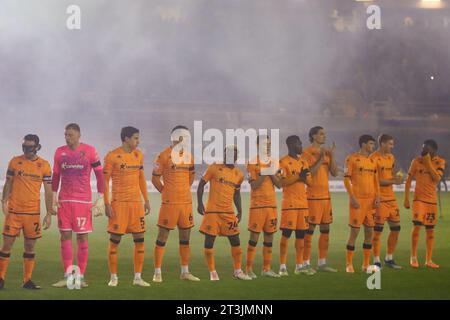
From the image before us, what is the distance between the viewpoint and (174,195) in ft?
35.0

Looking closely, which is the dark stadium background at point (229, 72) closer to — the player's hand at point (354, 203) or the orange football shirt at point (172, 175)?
the orange football shirt at point (172, 175)

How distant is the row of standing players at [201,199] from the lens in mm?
9953

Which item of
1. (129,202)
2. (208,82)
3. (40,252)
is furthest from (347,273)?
(208,82)

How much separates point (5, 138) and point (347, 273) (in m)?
Answer: 20.7

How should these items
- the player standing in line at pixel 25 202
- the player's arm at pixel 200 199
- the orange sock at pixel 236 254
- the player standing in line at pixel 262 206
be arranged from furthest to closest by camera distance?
the player standing in line at pixel 262 206 < the orange sock at pixel 236 254 < the player's arm at pixel 200 199 < the player standing in line at pixel 25 202

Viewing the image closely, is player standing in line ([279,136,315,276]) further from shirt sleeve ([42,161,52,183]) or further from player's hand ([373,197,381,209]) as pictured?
shirt sleeve ([42,161,52,183])

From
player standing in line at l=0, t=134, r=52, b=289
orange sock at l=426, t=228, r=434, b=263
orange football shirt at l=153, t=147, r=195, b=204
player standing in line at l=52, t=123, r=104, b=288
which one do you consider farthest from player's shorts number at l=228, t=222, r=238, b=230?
orange sock at l=426, t=228, r=434, b=263

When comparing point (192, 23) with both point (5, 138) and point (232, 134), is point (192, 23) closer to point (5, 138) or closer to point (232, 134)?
point (232, 134)

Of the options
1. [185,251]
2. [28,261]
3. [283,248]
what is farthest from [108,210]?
[283,248]

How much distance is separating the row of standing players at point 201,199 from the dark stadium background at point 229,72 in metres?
16.9

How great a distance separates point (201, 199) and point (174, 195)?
1.18ft

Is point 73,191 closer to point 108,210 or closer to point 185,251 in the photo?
point 108,210

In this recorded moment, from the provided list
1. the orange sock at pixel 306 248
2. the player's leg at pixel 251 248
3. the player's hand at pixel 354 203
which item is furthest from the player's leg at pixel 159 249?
the player's hand at pixel 354 203

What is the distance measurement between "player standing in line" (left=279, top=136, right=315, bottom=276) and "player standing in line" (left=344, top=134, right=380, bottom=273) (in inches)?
29.2
